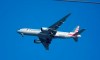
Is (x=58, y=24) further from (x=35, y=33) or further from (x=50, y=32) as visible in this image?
(x=35, y=33)

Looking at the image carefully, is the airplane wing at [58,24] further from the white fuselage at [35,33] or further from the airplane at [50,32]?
the white fuselage at [35,33]

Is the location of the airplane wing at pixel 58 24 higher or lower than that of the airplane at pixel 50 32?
higher

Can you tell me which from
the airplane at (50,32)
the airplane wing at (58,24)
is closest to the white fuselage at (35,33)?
the airplane at (50,32)

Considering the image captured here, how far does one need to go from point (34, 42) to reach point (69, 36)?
40.8 feet

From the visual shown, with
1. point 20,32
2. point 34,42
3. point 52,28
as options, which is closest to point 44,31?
point 52,28

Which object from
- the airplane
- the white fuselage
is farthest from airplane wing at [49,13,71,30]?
the white fuselage

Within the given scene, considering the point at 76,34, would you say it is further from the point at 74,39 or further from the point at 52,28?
the point at 52,28

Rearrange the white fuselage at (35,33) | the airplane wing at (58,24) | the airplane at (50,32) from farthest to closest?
the white fuselage at (35,33)
the airplane at (50,32)
the airplane wing at (58,24)

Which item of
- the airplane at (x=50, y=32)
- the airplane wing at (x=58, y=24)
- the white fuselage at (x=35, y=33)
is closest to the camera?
the airplane wing at (x=58, y=24)

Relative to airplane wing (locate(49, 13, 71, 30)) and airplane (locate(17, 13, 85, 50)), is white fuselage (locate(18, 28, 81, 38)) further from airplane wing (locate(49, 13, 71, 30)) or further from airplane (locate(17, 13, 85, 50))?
airplane wing (locate(49, 13, 71, 30))

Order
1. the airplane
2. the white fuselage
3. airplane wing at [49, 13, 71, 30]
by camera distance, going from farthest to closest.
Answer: the white fuselage → the airplane → airplane wing at [49, 13, 71, 30]

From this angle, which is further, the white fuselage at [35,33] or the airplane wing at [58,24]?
the white fuselage at [35,33]

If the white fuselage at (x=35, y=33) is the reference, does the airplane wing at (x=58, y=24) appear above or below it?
above

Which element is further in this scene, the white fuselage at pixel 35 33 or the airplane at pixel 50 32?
the white fuselage at pixel 35 33
